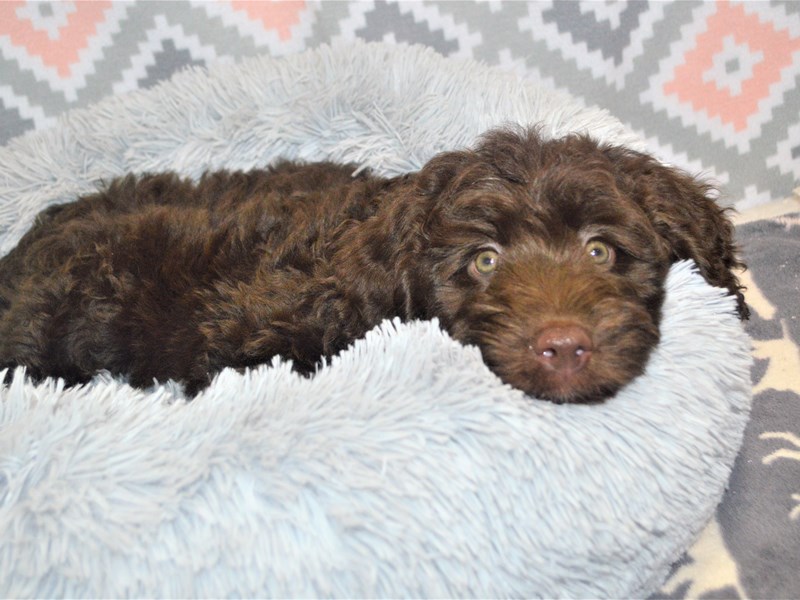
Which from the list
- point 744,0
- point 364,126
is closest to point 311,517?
point 364,126

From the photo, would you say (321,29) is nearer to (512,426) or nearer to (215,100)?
(215,100)

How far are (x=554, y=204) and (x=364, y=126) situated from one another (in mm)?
1924

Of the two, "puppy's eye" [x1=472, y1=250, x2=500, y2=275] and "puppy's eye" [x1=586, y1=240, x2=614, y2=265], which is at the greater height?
"puppy's eye" [x1=586, y1=240, x2=614, y2=265]

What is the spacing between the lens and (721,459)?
2.56m

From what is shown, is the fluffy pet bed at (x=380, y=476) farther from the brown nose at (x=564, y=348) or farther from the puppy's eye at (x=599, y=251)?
the puppy's eye at (x=599, y=251)

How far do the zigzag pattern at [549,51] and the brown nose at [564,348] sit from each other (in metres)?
3.04

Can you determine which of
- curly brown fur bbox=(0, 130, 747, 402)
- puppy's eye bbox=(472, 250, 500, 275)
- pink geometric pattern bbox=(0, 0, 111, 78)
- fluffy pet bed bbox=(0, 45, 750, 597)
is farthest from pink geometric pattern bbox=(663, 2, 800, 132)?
pink geometric pattern bbox=(0, 0, 111, 78)

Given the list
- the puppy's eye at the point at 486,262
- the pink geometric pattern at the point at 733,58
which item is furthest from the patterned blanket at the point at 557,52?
the puppy's eye at the point at 486,262

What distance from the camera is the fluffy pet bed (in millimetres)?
2127

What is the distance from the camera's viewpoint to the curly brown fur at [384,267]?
8.20 ft

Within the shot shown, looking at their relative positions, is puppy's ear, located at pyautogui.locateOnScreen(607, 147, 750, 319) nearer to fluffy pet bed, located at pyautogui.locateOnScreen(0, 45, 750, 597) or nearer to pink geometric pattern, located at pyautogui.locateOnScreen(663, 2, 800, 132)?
fluffy pet bed, located at pyautogui.locateOnScreen(0, 45, 750, 597)

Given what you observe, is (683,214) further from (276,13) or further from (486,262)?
(276,13)

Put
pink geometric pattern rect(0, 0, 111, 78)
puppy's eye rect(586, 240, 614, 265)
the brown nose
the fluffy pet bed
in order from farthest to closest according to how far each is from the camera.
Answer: pink geometric pattern rect(0, 0, 111, 78) < puppy's eye rect(586, 240, 614, 265) < the brown nose < the fluffy pet bed

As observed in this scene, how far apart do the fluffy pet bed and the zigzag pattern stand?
2.56m
